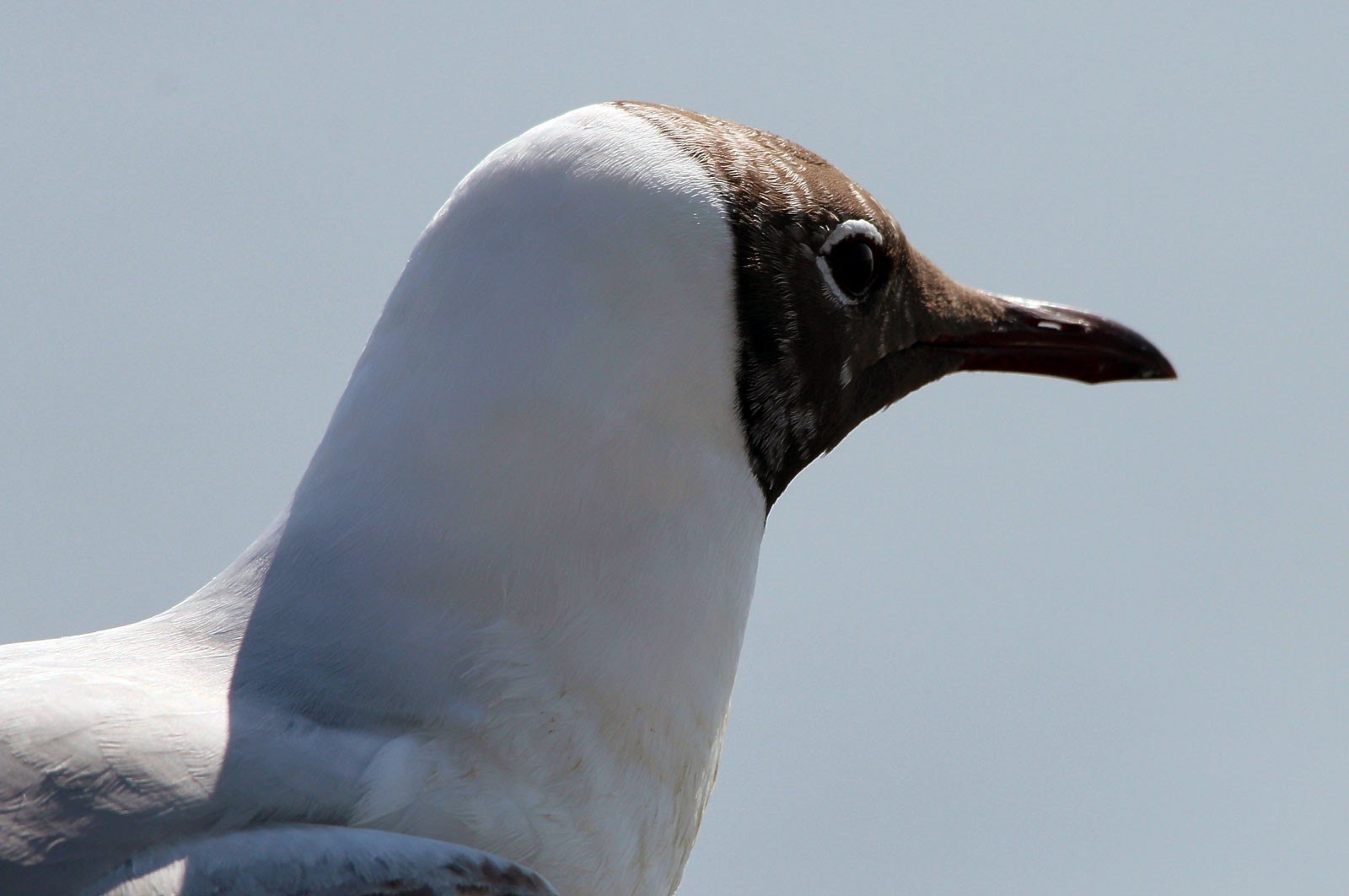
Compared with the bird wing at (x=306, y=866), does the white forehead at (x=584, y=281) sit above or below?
above

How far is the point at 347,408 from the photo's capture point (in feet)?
9.05

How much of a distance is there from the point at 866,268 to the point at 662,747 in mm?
997

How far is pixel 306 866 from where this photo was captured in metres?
2.14

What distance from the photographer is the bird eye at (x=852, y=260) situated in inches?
124

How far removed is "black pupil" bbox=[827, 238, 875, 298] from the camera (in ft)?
10.4

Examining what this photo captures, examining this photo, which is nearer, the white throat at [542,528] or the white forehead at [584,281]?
the white throat at [542,528]

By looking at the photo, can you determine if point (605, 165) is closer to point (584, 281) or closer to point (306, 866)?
point (584, 281)

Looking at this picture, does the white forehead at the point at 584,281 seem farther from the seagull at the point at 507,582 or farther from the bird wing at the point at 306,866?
the bird wing at the point at 306,866

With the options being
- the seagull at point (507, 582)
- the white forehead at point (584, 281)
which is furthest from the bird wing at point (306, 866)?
the white forehead at point (584, 281)

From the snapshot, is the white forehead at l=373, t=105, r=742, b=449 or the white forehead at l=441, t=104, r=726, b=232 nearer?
the white forehead at l=373, t=105, r=742, b=449

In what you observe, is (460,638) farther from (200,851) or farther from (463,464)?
(200,851)

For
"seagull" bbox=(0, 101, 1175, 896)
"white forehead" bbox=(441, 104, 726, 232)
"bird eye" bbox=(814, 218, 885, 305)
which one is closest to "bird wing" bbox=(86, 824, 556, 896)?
"seagull" bbox=(0, 101, 1175, 896)

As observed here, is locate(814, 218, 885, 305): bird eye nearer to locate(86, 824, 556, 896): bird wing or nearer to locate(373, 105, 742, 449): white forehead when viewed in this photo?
locate(373, 105, 742, 449): white forehead

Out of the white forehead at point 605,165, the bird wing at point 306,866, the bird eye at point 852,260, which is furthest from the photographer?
the bird eye at point 852,260
